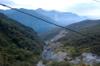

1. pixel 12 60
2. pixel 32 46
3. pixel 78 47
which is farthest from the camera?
pixel 32 46

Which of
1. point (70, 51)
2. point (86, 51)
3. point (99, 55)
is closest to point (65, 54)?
point (70, 51)

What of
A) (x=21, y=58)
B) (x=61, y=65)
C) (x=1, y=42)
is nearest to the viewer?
(x=61, y=65)

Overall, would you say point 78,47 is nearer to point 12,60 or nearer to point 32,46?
point 32,46

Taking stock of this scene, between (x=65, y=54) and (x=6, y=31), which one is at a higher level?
(x=6, y=31)

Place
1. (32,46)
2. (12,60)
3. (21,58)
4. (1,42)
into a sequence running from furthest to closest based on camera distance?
(32,46) → (1,42) → (21,58) → (12,60)

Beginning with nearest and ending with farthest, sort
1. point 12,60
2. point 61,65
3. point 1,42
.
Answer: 1. point 61,65
2. point 12,60
3. point 1,42

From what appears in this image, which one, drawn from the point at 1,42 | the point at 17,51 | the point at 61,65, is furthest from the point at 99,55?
the point at 1,42

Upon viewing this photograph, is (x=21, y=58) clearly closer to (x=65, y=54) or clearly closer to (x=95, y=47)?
(x=65, y=54)

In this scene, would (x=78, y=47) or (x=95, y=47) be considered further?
(x=78, y=47)

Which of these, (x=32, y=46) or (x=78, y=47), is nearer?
(x=78, y=47)
